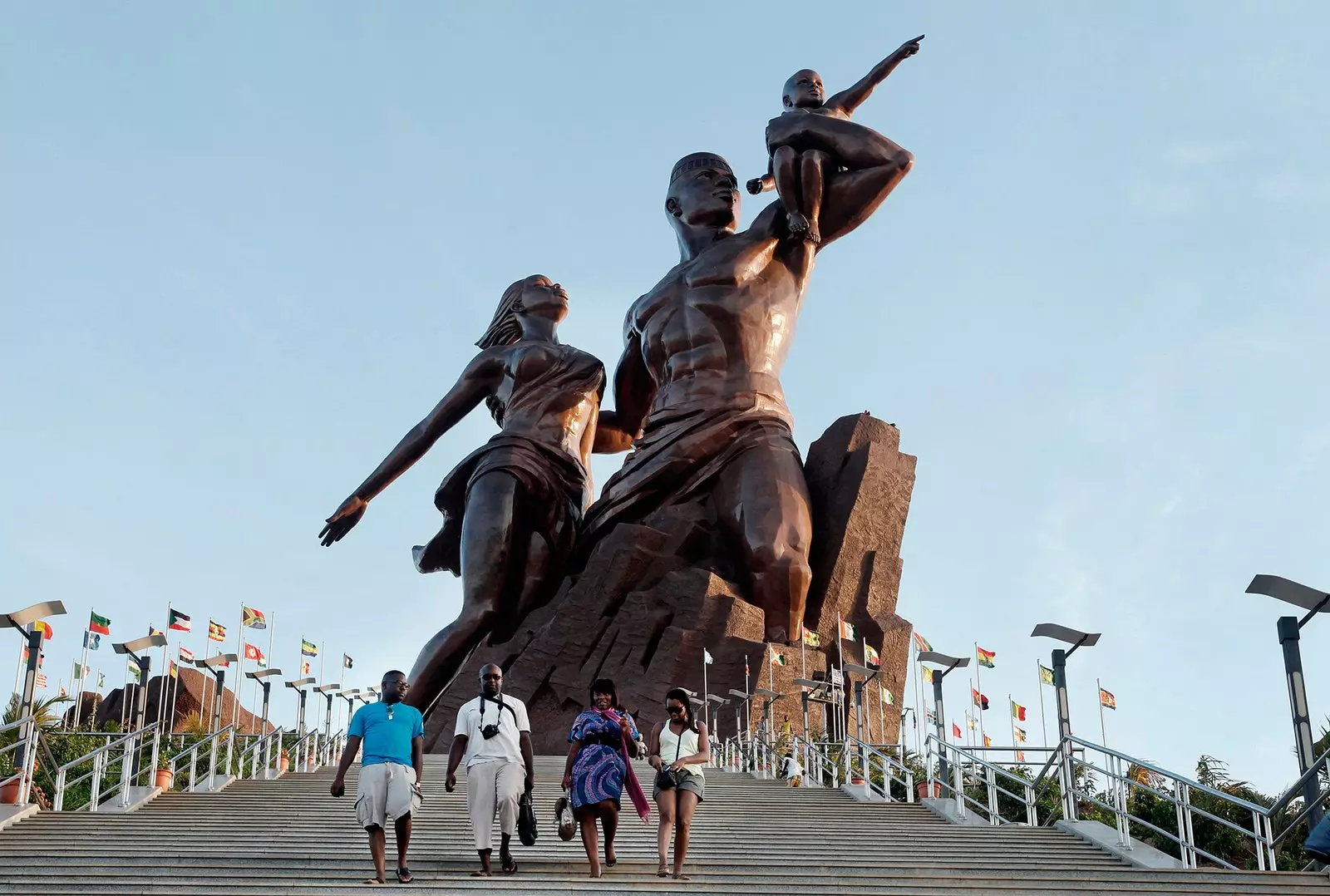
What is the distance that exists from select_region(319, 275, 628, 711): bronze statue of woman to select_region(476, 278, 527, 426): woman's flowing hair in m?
0.02

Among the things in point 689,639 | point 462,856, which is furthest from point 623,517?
point 462,856

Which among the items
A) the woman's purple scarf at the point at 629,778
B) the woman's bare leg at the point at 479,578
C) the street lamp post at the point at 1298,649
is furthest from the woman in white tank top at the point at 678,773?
the woman's bare leg at the point at 479,578

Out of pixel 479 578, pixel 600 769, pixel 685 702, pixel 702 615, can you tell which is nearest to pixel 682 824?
pixel 600 769

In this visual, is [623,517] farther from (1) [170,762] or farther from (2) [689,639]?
(1) [170,762]

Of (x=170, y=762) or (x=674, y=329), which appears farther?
(x=674, y=329)

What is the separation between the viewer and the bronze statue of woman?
18.7 metres

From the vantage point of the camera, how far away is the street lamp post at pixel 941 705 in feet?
37.9

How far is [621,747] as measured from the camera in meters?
7.16

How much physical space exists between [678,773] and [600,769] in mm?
378

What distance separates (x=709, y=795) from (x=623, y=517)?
7626 mm

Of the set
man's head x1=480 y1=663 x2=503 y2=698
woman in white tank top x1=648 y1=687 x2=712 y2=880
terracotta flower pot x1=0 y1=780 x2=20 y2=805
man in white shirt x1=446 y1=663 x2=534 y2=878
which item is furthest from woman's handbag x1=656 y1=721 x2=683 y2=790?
terracotta flower pot x1=0 y1=780 x2=20 y2=805

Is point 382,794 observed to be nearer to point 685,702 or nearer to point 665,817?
point 665,817

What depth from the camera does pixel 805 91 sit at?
20781mm

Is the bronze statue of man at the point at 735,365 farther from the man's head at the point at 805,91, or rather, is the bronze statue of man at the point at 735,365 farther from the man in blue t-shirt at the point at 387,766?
the man in blue t-shirt at the point at 387,766
